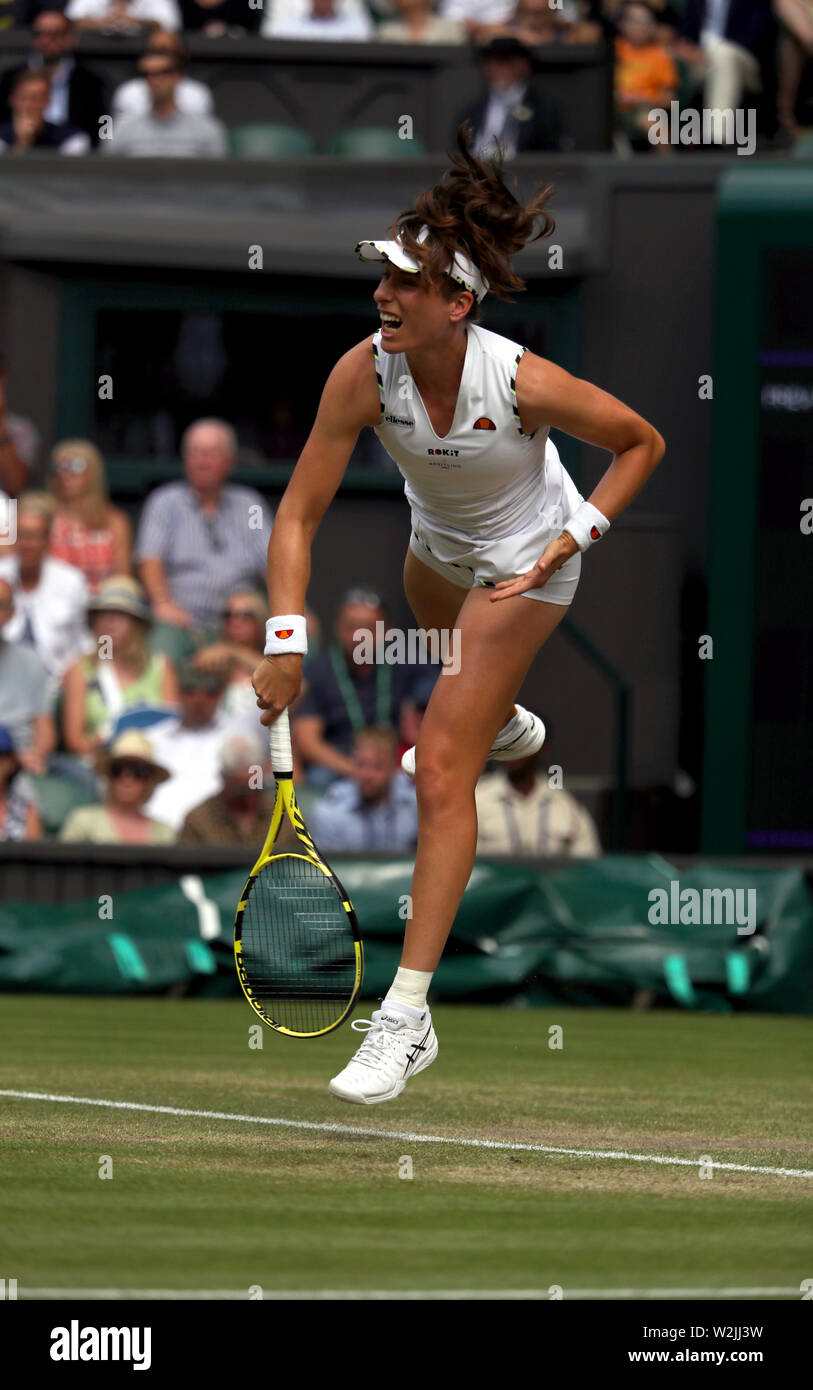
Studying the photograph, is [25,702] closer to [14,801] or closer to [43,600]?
[43,600]

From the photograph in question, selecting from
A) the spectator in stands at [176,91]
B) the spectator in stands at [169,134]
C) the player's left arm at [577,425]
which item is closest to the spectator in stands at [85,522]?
the spectator in stands at [169,134]

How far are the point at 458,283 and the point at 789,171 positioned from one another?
22.8 feet

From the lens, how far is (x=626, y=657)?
1235 centimetres

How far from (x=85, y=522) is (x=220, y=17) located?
4.29 m

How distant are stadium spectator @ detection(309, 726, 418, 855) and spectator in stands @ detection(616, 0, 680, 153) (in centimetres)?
514

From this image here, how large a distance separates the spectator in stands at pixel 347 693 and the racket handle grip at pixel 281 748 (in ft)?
18.6

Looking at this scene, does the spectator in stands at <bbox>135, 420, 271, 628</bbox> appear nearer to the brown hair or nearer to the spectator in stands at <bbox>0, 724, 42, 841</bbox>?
the spectator in stands at <bbox>0, 724, 42, 841</bbox>

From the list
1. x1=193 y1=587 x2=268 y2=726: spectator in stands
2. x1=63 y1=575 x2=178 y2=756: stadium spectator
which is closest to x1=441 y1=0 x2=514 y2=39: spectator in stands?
x1=193 y1=587 x2=268 y2=726: spectator in stands

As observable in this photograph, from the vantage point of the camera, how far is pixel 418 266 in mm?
5500

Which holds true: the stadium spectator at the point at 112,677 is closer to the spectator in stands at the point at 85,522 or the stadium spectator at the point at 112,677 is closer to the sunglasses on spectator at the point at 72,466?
the spectator in stands at the point at 85,522

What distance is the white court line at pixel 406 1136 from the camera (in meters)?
5.01

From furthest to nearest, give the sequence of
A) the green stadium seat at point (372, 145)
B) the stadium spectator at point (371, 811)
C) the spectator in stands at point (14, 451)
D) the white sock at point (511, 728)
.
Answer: the green stadium seat at point (372, 145)
the spectator in stands at point (14, 451)
the stadium spectator at point (371, 811)
the white sock at point (511, 728)

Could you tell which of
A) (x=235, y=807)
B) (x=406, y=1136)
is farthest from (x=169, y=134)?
(x=406, y=1136)

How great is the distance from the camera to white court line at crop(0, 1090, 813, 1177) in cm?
501
